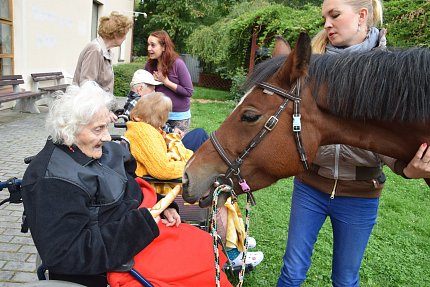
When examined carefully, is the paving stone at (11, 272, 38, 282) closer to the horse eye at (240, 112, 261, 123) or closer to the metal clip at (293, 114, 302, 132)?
the horse eye at (240, 112, 261, 123)

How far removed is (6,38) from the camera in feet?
27.8

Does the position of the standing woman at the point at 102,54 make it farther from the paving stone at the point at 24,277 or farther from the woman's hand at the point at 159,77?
the paving stone at the point at 24,277

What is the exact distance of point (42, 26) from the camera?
9492mm

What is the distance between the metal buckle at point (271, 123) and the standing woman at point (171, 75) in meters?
2.74

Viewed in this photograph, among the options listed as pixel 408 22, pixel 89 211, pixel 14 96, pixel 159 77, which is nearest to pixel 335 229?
pixel 89 211

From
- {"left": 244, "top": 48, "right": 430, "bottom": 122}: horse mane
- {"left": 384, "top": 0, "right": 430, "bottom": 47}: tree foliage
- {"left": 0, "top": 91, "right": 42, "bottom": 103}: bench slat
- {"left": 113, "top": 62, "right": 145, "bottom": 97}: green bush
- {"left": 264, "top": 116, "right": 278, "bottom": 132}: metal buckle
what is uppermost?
{"left": 384, "top": 0, "right": 430, "bottom": 47}: tree foliage

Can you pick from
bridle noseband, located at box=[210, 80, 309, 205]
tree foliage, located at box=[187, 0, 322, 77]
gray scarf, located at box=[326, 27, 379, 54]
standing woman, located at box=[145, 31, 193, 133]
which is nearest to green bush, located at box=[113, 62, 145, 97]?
tree foliage, located at box=[187, 0, 322, 77]

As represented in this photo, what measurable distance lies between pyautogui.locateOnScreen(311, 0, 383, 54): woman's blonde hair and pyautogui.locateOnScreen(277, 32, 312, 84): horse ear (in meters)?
0.55

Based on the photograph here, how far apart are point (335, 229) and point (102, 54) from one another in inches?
130

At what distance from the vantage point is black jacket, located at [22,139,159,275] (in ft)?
5.16

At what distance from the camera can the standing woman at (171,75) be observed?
4.25 m

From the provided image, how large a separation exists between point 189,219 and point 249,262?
755 mm

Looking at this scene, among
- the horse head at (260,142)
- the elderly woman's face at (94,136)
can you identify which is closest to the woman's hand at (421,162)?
the horse head at (260,142)

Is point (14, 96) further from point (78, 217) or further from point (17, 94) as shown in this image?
point (78, 217)
